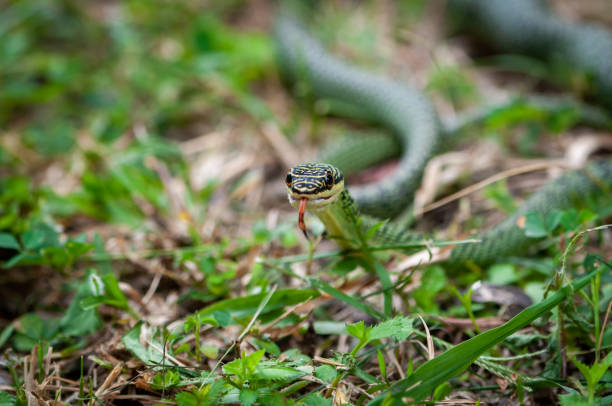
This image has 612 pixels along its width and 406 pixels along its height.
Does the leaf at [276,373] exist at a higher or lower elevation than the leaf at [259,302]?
higher

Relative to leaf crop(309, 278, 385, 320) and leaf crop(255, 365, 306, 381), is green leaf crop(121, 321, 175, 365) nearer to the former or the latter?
leaf crop(255, 365, 306, 381)

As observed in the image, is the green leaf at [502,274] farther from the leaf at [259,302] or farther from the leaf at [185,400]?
the leaf at [185,400]

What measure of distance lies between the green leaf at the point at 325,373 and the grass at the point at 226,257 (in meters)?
0.01

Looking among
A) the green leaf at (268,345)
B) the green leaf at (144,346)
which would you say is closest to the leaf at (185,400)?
the green leaf at (144,346)

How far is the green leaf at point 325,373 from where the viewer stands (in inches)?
83.4

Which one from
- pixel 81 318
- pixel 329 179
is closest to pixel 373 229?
pixel 329 179

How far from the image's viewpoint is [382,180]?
3754 mm

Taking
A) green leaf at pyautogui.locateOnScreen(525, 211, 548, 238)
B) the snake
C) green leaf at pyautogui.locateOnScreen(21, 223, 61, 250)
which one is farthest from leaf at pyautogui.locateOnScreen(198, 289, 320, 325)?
green leaf at pyautogui.locateOnScreen(525, 211, 548, 238)

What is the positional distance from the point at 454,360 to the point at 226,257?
169cm

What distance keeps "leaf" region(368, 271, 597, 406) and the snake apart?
765 mm

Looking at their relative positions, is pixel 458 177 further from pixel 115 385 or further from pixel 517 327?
pixel 115 385

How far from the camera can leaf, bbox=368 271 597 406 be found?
6.63 feet

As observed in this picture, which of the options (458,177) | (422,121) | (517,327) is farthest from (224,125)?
(517,327)

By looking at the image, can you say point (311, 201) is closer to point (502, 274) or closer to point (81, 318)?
point (502, 274)
